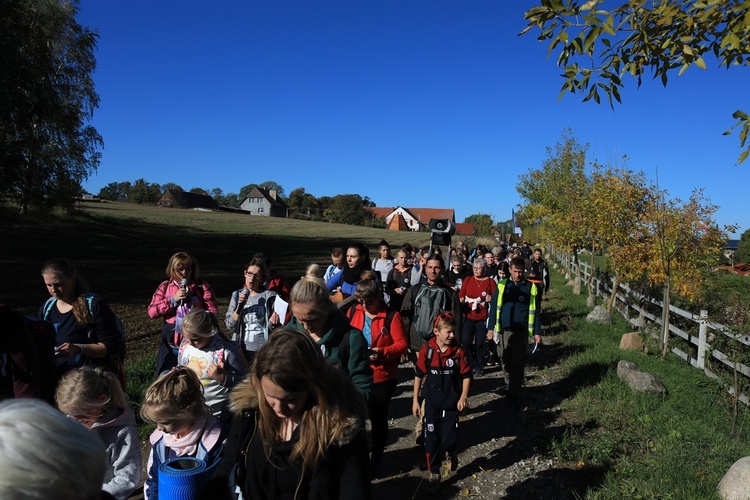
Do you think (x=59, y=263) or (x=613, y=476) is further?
(x=613, y=476)

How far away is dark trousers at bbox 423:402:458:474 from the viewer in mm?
4609

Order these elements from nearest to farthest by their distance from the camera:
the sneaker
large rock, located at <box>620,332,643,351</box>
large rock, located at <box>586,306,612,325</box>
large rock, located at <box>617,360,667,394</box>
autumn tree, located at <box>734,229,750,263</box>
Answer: the sneaker < large rock, located at <box>617,360,667,394</box> < large rock, located at <box>620,332,643,351</box> < large rock, located at <box>586,306,612,325</box> < autumn tree, located at <box>734,229,750,263</box>

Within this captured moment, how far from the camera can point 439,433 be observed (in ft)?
15.4

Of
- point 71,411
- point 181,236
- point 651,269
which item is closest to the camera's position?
point 71,411

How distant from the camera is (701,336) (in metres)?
8.38

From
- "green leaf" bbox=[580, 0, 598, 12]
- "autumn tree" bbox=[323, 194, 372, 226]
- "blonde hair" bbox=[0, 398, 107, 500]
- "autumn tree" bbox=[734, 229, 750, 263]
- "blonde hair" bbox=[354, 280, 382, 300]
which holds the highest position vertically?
"autumn tree" bbox=[323, 194, 372, 226]

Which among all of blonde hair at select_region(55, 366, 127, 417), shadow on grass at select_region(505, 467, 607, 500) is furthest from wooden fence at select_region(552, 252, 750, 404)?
blonde hair at select_region(55, 366, 127, 417)

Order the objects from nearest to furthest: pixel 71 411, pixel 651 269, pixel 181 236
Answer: pixel 71 411, pixel 651 269, pixel 181 236

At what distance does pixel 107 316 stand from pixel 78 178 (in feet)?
87.7

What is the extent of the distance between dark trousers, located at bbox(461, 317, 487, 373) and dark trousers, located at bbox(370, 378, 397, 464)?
2751 mm

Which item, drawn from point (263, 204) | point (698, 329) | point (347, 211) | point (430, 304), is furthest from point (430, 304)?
point (263, 204)

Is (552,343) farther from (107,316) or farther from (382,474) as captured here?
(107,316)

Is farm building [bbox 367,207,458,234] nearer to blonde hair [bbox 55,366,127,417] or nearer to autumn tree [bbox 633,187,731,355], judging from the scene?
autumn tree [bbox 633,187,731,355]

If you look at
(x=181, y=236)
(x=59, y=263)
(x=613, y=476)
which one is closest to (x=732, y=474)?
(x=613, y=476)
